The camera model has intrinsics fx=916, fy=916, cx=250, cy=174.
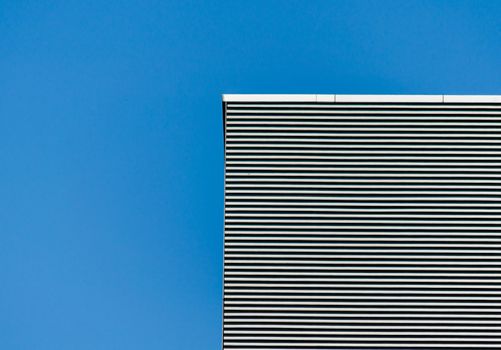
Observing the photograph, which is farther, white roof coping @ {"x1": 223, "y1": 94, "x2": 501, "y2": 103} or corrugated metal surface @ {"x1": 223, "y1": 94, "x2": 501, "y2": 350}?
white roof coping @ {"x1": 223, "y1": 94, "x2": 501, "y2": 103}

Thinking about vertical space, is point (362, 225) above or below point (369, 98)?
below

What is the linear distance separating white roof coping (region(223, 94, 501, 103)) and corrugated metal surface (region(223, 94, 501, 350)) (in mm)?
A: 524

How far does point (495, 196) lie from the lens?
93750 mm

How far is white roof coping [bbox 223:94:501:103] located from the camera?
94.3m

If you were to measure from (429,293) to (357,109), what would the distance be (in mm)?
20218

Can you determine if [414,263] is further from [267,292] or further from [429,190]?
[267,292]

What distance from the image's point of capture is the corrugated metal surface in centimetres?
8894

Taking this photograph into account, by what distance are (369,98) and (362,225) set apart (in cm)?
1352

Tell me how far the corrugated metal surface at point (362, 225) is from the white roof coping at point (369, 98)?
524 mm

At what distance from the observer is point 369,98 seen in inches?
3757

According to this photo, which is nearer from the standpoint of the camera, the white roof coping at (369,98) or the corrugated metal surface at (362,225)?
the corrugated metal surface at (362,225)

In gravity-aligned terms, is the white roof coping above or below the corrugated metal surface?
above

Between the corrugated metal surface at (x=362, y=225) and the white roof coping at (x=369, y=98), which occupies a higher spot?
the white roof coping at (x=369, y=98)

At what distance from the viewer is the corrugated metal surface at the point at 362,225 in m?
88.9
